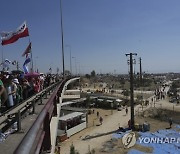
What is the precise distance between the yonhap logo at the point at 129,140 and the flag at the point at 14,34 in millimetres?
18187

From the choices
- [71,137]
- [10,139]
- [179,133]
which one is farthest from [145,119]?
[10,139]

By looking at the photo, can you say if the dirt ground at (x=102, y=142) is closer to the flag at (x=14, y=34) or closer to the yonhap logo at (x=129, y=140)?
the yonhap logo at (x=129, y=140)

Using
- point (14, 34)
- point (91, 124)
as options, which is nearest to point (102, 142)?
point (91, 124)

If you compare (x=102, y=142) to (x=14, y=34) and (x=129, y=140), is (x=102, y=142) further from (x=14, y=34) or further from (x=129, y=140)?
(x=14, y=34)

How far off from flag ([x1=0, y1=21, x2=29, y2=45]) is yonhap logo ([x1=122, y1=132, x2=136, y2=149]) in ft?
59.7

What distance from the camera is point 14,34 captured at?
17.9 m

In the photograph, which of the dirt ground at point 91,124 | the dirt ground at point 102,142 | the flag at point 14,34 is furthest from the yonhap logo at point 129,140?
the flag at point 14,34

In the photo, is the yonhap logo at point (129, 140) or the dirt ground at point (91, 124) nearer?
the yonhap logo at point (129, 140)

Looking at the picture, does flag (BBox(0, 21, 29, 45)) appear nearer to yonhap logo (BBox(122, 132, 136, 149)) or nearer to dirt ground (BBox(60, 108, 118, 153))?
dirt ground (BBox(60, 108, 118, 153))

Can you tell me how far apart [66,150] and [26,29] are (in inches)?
626

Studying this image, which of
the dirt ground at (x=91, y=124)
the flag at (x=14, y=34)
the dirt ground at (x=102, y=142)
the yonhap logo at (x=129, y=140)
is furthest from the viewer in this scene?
the dirt ground at (x=91, y=124)

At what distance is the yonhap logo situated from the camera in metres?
31.1

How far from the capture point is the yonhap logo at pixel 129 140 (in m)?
31.1

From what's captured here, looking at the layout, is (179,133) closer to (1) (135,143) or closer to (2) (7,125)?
(1) (135,143)
